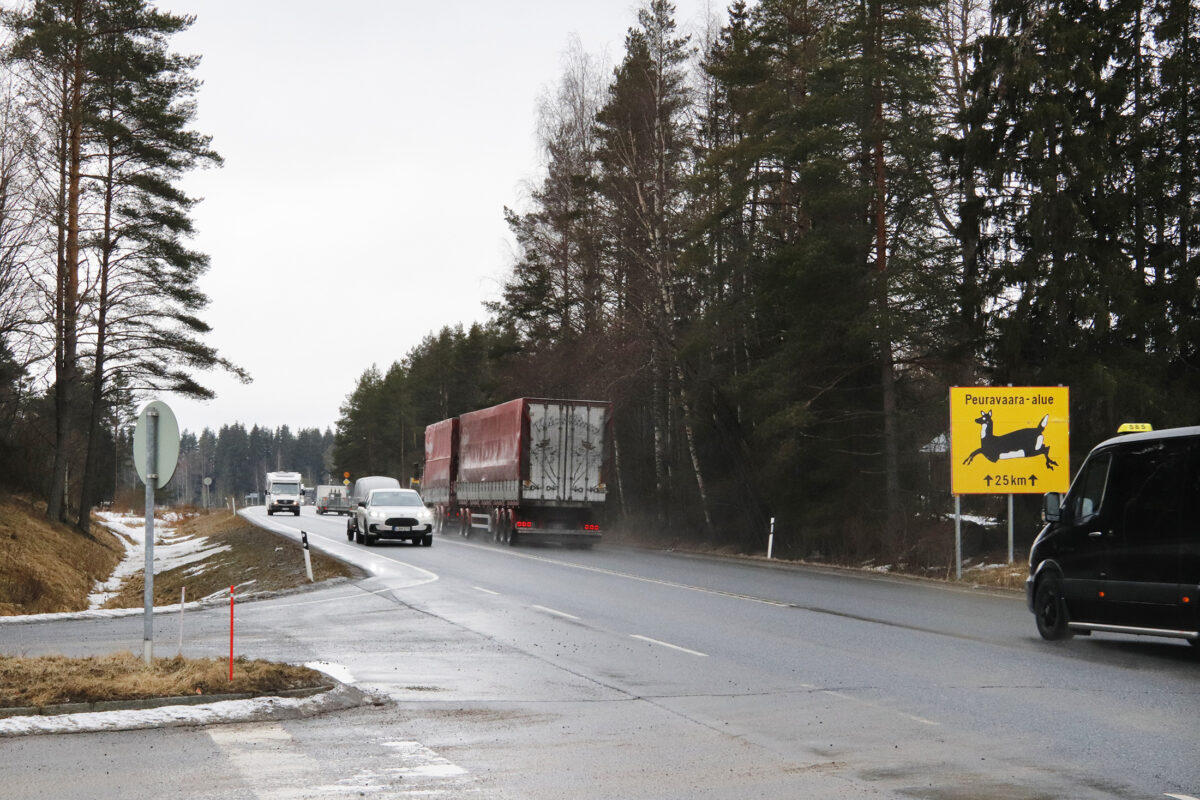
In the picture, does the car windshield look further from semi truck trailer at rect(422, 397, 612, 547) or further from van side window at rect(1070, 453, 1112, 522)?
van side window at rect(1070, 453, 1112, 522)

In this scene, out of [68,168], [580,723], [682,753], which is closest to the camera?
[682,753]

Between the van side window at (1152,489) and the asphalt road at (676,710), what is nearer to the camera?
the asphalt road at (676,710)

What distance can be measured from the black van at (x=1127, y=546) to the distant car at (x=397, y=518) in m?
26.7

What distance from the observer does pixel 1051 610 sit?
49.6ft

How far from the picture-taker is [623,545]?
1822 inches

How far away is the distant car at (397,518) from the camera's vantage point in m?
40.0

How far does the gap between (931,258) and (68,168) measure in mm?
24322

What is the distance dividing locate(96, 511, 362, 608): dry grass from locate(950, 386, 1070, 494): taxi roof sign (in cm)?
1255

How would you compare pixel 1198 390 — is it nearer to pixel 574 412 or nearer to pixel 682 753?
pixel 574 412

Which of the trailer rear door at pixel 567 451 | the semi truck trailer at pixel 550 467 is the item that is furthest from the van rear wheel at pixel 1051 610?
the trailer rear door at pixel 567 451

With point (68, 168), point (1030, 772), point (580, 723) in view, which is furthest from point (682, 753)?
point (68, 168)

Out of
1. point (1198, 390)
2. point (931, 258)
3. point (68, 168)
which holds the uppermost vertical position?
point (68, 168)

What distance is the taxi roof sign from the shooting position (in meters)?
25.3

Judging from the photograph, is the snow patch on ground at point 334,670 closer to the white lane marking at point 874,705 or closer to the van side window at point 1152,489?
the white lane marking at point 874,705
